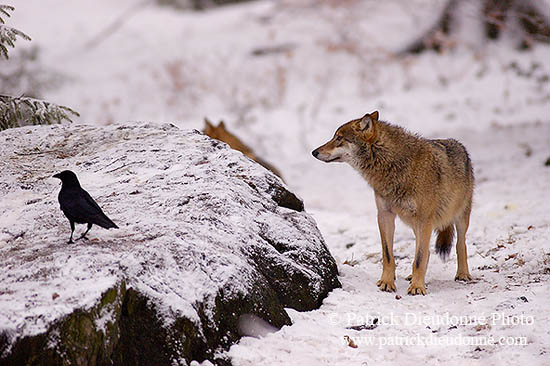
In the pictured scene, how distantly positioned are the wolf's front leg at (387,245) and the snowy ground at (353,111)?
0.17 meters

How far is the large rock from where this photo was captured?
10.6 feet

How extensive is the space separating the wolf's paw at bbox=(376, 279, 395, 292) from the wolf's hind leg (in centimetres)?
82

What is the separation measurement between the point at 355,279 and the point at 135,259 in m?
2.62

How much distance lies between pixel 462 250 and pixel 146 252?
3536 mm

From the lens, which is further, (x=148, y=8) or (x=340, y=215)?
(x=148, y=8)

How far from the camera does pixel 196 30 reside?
22078 millimetres

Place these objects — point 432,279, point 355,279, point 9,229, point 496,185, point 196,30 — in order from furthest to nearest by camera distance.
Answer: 1. point 196,30
2. point 496,185
3. point 432,279
4. point 355,279
5. point 9,229

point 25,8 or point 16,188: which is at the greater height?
point 16,188

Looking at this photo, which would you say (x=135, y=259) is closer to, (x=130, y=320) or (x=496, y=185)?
(x=130, y=320)

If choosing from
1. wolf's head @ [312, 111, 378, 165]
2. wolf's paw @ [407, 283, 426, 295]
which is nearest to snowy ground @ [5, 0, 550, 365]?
wolf's paw @ [407, 283, 426, 295]

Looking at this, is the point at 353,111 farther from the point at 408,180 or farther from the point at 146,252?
the point at 146,252

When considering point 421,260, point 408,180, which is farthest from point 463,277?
point 408,180

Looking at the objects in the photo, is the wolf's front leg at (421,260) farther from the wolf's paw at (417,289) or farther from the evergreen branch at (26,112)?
the evergreen branch at (26,112)

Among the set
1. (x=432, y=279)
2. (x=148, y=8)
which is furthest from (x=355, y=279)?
(x=148, y=8)
